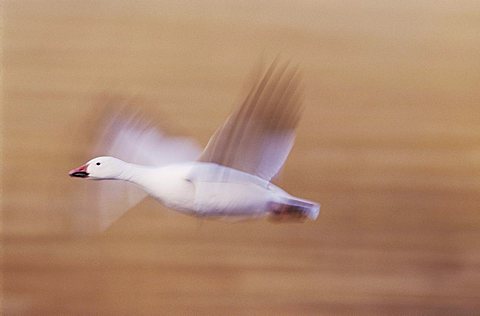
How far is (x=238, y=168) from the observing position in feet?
1.35

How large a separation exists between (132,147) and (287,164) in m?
0.19

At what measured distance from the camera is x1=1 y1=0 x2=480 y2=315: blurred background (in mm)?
619

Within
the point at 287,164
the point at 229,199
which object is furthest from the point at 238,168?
the point at 287,164

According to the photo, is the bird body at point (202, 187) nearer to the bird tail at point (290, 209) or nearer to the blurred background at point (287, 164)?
the bird tail at point (290, 209)

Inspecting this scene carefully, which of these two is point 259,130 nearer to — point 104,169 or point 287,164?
point 104,169

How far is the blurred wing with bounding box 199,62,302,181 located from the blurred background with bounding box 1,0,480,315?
20cm

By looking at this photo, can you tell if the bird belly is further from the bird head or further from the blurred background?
the blurred background

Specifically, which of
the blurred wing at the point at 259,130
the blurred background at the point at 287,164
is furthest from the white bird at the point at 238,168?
the blurred background at the point at 287,164

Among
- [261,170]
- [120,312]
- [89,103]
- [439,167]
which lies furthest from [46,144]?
[439,167]

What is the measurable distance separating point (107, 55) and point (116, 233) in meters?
0.18

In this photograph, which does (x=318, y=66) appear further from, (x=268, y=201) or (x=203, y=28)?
(x=268, y=201)

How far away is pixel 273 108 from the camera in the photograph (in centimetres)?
39

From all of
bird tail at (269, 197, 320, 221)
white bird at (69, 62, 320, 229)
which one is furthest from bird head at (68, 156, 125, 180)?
bird tail at (269, 197, 320, 221)

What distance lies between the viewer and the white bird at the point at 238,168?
385 mm
